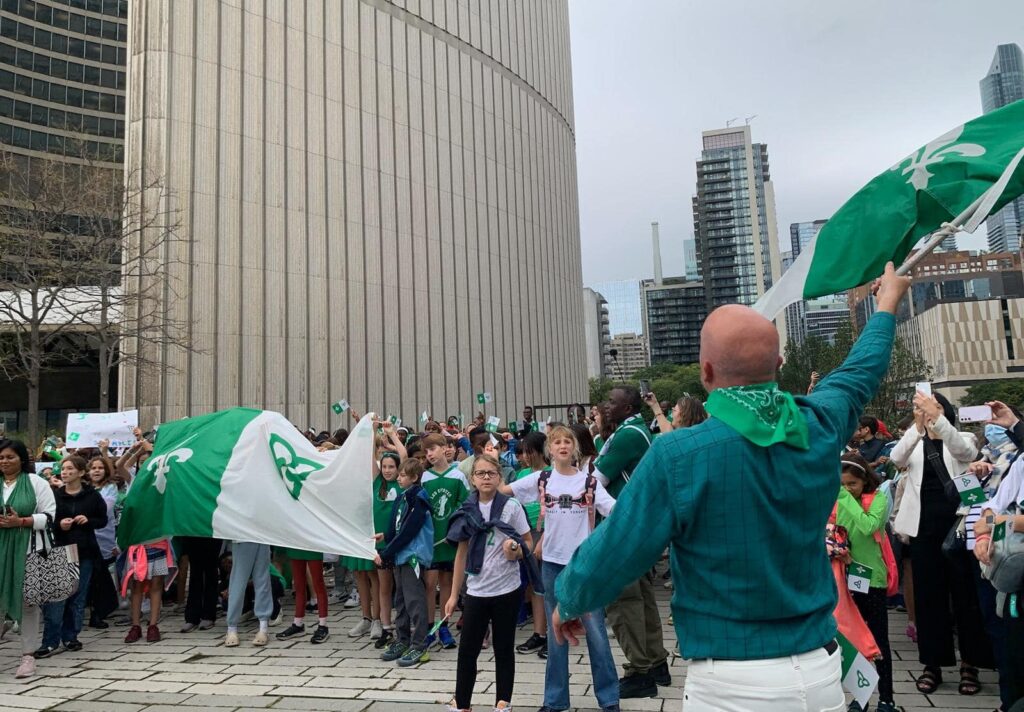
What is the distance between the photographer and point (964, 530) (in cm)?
511

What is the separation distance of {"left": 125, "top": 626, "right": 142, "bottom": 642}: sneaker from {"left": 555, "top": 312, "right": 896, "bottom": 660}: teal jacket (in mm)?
7447

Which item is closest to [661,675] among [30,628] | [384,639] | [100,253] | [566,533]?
[566,533]

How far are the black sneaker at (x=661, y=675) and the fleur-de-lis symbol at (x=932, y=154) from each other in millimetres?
3836

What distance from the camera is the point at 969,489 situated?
4906 millimetres

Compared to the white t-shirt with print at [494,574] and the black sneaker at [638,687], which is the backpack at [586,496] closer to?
the white t-shirt with print at [494,574]

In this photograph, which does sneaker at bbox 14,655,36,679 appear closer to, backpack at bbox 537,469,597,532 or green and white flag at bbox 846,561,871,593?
backpack at bbox 537,469,597,532

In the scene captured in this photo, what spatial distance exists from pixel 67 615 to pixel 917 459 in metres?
8.22

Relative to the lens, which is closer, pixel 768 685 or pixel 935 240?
pixel 768 685

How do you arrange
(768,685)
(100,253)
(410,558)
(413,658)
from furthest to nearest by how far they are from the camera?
(100,253) < (410,558) < (413,658) < (768,685)

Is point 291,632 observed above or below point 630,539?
below

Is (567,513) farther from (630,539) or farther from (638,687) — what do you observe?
(630,539)

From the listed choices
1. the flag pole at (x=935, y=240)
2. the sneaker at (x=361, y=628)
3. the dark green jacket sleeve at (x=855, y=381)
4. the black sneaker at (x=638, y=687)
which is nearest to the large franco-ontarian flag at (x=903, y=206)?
the flag pole at (x=935, y=240)

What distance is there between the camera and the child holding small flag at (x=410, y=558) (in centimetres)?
671

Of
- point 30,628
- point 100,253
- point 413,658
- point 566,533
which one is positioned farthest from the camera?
point 100,253
